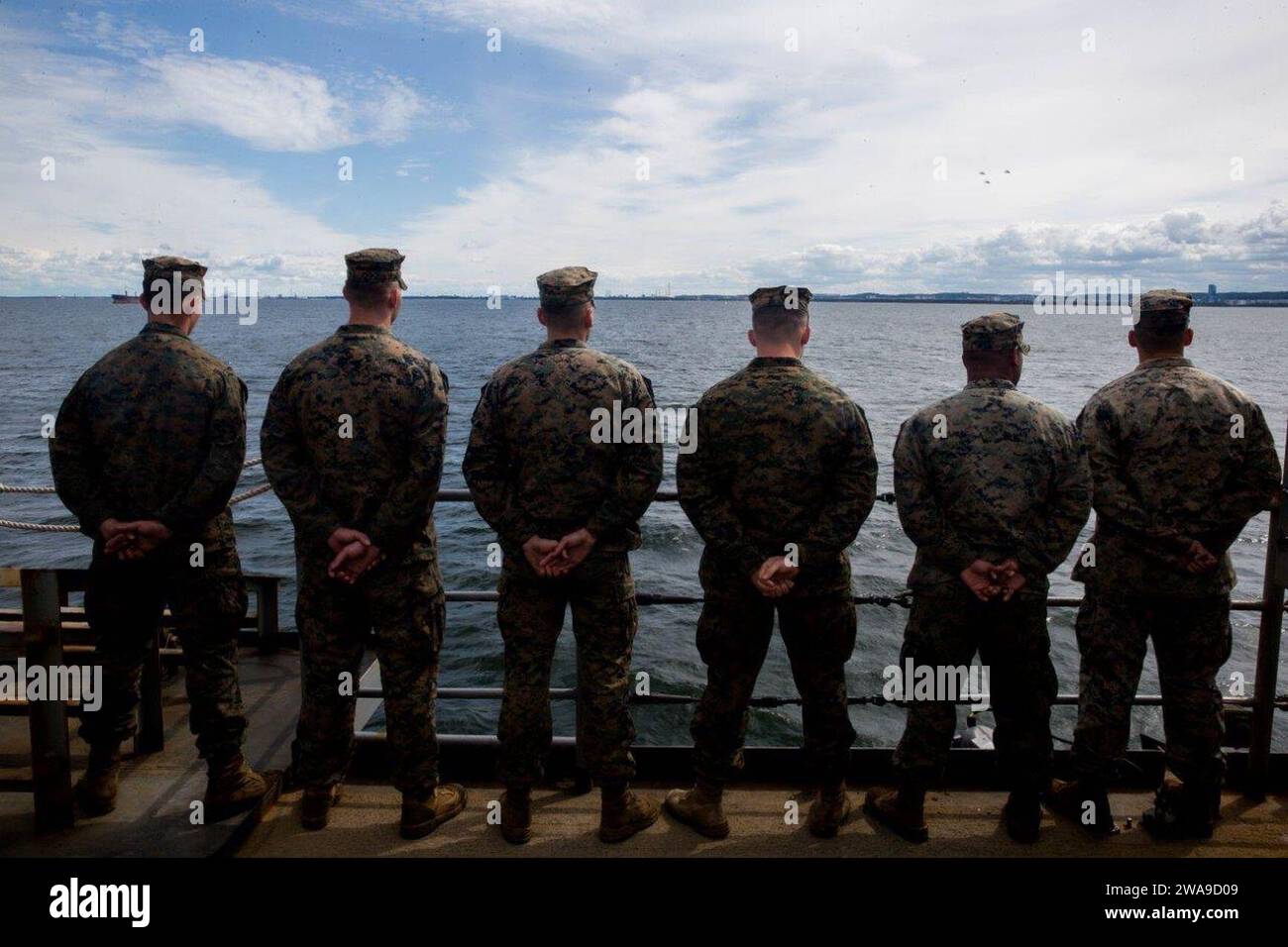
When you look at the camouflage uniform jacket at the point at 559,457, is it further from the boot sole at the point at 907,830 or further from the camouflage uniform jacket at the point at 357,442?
the boot sole at the point at 907,830

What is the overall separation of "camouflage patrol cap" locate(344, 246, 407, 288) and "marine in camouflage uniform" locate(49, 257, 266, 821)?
0.81 m

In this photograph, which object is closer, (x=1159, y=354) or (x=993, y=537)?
(x=993, y=537)

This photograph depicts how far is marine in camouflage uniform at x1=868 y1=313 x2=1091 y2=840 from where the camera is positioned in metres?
3.88

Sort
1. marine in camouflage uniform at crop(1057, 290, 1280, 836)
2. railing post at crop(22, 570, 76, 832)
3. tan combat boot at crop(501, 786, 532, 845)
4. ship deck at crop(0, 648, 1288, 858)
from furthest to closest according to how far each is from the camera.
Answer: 1. marine in camouflage uniform at crop(1057, 290, 1280, 836)
2. tan combat boot at crop(501, 786, 532, 845)
3. ship deck at crop(0, 648, 1288, 858)
4. railing post at crop(22, 570, 76, 832)

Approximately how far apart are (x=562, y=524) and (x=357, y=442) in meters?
0.99

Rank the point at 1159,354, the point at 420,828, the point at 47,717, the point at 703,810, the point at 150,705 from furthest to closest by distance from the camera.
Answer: the point at 150,705 < the point at 1159,354 < the point at 703,810 < the point at 420,828 < the point at 47,717

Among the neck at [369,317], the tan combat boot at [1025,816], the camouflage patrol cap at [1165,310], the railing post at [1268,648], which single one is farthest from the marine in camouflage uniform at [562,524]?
the railing post at [1268,648]

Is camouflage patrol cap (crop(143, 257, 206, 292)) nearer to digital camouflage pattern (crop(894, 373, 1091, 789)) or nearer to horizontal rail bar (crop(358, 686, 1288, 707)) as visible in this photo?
horizontal rail bar (crop(358, 686, 1288, 707))

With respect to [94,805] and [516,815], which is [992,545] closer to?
[516,815]

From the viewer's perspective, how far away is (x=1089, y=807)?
163 inches

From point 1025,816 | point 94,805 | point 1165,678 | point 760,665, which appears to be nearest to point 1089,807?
point 1025,816

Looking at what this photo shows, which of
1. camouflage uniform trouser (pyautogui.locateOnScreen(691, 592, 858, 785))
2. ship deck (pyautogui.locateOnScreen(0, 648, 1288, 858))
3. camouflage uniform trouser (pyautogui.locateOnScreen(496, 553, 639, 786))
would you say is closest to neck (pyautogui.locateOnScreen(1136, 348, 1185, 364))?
camouflage uniform trouser (pyautogui.locateOnScreen(691, 592, 858, 785))

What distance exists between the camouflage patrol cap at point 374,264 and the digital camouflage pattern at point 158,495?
2.73 feet
